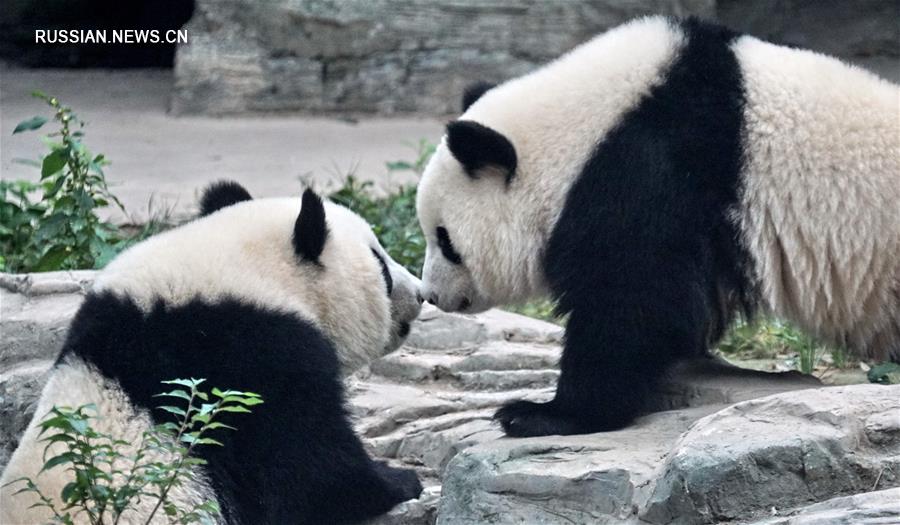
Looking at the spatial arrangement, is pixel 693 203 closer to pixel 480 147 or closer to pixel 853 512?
pixel 480 147

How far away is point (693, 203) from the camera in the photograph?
4.13 m

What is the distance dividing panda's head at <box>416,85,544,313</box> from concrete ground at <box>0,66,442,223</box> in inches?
143

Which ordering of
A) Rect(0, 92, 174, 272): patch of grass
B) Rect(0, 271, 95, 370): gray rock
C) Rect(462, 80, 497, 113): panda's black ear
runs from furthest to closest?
Rect(0, 92, 174, 272): patch of grass
Rect(0, 271, 95, 370): gray rock
Rect(462, 80, 497, 113): panda's black ear

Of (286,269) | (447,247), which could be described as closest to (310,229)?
(286,269)

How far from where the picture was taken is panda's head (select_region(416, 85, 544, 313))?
4.45m

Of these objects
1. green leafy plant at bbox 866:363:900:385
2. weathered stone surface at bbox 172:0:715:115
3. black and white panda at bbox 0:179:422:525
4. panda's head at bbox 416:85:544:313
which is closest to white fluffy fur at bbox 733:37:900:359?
green leafy plant at bbox 866:363:900:385

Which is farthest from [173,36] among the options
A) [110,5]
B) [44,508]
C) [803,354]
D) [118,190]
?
[44,508]

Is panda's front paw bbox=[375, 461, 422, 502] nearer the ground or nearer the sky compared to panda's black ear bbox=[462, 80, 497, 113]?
nearer the ground

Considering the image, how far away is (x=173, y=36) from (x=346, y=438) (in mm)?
8825

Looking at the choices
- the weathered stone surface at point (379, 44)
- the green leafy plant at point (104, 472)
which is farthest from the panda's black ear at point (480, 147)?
the weathered stone surface at point (379, 44)

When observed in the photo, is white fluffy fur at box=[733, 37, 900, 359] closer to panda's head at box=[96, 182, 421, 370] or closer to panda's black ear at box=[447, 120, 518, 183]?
panda's black ear at box=[447, 120, 518, 183]

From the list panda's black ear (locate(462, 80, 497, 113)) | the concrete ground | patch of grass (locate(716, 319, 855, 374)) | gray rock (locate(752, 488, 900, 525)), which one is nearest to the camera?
gray rock (locate(752, 488, 900, 525))

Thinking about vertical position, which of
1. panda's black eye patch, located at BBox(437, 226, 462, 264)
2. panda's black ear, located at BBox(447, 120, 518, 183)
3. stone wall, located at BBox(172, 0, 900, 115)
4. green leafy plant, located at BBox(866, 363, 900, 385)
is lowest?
green leafy plant, located at BBox(866, 363, 900, 385)

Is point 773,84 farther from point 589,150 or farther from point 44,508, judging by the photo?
point 44,508
